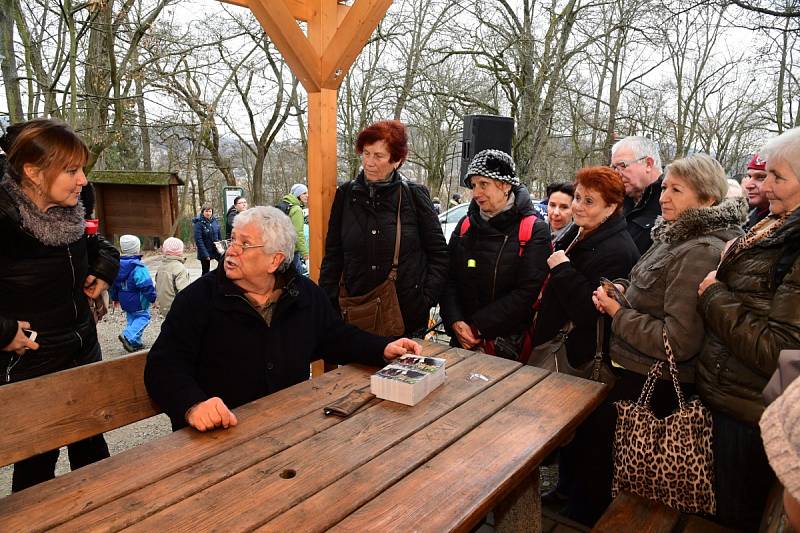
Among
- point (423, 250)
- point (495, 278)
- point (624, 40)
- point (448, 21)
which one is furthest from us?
point (448, 21)

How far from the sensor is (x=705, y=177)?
215 centimetres

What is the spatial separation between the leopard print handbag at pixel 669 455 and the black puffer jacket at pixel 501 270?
847 millimetres

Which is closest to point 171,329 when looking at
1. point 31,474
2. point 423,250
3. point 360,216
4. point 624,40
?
point 31,474

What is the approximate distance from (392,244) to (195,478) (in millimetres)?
1808

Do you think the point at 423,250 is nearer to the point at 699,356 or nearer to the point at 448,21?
the point at 699,356

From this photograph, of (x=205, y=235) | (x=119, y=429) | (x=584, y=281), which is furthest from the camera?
(x=205, y=235)

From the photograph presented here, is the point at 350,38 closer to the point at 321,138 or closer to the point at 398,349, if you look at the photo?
the point at 321,138

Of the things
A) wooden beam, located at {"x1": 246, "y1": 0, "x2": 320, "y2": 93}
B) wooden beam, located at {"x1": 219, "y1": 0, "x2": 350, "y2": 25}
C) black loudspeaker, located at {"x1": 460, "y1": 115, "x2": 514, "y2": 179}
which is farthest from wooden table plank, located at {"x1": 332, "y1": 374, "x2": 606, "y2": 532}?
black loudspeaker, located at {"x1": 460, "y1": 115, "x2": 514, "y2": 179}

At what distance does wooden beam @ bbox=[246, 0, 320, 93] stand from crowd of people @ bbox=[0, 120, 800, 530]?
2.20 ft

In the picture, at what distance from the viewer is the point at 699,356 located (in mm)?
2035

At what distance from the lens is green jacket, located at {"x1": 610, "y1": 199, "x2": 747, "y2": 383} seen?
203 centimetres

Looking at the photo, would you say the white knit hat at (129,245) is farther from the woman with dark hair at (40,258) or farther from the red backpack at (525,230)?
the red backpack at (525,230)

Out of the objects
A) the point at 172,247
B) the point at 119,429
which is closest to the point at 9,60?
the point at 172,247

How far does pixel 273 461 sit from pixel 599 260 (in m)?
1.84
